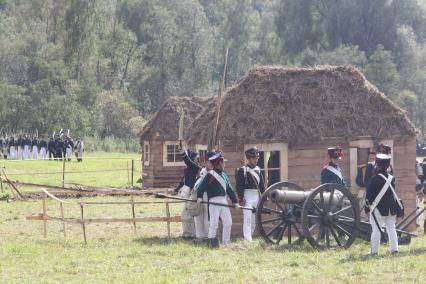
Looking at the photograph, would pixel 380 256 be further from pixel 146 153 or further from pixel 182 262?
pixel 146 153

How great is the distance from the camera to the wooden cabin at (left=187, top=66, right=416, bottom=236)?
57.0ft

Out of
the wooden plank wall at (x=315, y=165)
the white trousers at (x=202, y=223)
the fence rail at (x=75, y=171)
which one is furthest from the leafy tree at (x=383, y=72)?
the white trousers at (x=202, y=223)

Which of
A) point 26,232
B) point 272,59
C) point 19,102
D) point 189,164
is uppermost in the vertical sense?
point 272,59

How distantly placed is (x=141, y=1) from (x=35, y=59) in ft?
50.4

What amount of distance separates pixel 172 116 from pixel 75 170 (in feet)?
29.3

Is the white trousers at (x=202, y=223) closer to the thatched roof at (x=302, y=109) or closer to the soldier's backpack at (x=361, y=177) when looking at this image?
the thatched roof at (x=302, y=109)

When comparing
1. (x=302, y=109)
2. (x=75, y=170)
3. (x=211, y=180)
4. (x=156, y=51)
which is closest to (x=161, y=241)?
(x=211, y=180)

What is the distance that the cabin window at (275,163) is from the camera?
1742cm

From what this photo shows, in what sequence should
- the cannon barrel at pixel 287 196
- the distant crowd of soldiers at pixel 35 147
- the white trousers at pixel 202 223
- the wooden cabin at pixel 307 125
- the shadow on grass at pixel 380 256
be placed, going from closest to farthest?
the shadow on grass at pixel 380 256, the cannon barrel at pixel 287 196, the white trousers at pixel 202 223, the wooden cabin at pixel 307 125, the distant crowd of soldiers at pixel 35 147

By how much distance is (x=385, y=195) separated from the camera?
1324 cm

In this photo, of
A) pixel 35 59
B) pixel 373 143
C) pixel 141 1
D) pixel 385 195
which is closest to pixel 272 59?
pixel 141 1

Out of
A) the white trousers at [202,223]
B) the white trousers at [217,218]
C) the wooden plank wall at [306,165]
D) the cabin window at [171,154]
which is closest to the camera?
the white trousers at [217,218]

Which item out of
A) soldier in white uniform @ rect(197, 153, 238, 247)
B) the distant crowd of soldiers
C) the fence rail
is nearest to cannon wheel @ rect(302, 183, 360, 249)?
soldier in white uniform @ rect(197, 153, 238, 247)

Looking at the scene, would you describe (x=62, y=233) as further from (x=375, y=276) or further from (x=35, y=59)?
(x=35, y=59)
